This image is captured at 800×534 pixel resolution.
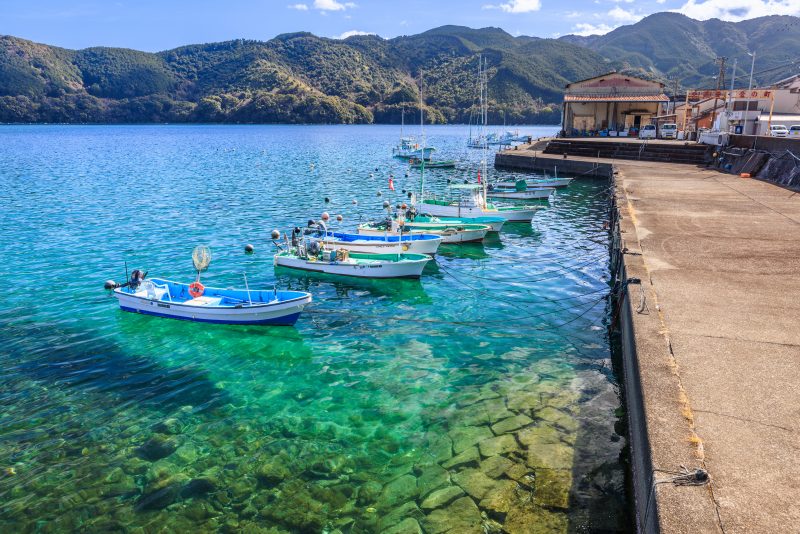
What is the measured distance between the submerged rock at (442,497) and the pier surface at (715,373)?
9.55ft

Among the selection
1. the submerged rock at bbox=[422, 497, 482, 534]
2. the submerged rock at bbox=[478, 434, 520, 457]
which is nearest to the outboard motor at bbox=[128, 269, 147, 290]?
the submerged rock at bbox=[478, 434, 520, 457]

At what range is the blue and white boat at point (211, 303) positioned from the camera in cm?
1623

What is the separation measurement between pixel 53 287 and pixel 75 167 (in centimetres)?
5443

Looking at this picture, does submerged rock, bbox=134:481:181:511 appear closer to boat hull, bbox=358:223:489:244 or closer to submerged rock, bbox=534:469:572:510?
submerged rock, bbox=534:469:572:510

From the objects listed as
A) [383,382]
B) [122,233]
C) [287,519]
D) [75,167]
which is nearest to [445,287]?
[383,382]

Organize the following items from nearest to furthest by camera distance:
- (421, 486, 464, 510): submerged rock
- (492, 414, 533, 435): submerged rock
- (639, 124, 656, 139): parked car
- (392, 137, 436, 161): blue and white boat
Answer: (421, 486, 464, 510): submerged rock, (492, 414, 533, 435): submerged rock, (639, 124, 656, 139): parked car, (392, 137, 436, 161): blue and white boat

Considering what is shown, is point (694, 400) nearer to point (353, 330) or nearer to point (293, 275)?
point (353, 330)

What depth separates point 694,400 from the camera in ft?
26.1

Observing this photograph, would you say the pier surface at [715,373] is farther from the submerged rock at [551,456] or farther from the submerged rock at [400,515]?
the submerged rock at [400,515]

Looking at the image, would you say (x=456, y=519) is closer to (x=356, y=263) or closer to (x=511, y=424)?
(x=511, y=424)

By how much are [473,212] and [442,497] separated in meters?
22.6

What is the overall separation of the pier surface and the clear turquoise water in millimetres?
1847

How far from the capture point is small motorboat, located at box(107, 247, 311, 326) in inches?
639

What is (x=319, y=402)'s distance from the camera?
1244 centimetres
